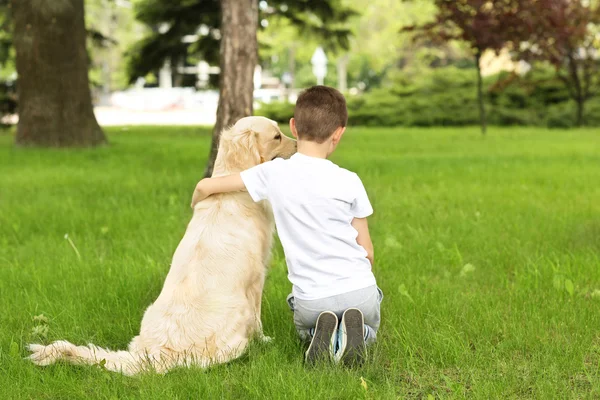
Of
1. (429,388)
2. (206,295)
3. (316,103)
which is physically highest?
(316,103)

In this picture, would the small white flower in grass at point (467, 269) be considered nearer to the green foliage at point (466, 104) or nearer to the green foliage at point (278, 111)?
the green foliage at point (466, 104)

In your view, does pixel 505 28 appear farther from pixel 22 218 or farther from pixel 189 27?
pixel 22 218

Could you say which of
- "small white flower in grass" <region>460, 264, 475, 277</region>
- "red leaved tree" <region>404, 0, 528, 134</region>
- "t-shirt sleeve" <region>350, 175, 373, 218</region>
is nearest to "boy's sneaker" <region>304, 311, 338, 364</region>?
"t-shirt sleeve" <region>350, 175, 373, 218</region>

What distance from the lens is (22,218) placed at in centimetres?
775

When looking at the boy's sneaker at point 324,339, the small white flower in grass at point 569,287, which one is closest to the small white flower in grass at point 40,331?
the boy's sneaker at point 324,339

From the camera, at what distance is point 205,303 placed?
140 inches

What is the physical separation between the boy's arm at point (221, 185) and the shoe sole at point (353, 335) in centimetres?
82

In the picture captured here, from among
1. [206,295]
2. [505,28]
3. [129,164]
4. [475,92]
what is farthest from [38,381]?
[475,92]

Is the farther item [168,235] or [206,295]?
[168,235]

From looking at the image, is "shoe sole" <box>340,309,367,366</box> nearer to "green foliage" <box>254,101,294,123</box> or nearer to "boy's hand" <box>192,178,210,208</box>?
"boy's hand" <box>192,178,210,208</box>

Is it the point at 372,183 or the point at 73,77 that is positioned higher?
the point at 73,77

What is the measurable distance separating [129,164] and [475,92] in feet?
58.2

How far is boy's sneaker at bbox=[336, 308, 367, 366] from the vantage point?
11.6 ft

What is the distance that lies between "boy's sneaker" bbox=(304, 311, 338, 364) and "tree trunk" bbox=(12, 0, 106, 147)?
1262 centimetres
